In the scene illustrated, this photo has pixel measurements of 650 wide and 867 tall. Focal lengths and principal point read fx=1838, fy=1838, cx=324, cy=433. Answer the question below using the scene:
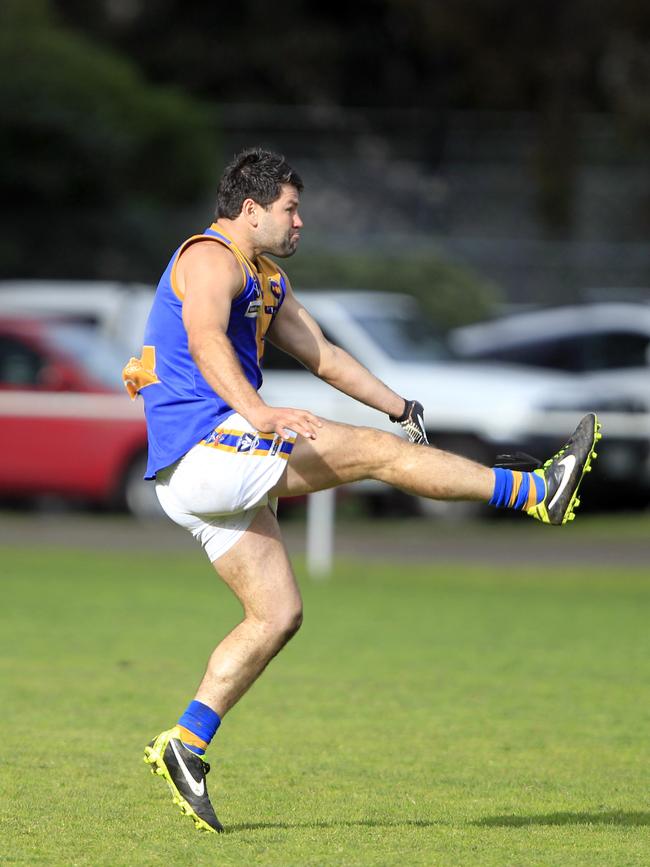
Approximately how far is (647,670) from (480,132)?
2772 cm

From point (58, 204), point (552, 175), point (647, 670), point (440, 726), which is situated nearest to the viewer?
point (440, 726)

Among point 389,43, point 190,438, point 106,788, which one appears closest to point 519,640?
point 106,788

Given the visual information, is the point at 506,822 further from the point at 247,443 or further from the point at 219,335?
the point at 219,335

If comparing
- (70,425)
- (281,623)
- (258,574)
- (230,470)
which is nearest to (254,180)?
(230,470)

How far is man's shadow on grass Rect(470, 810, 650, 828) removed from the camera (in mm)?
6398

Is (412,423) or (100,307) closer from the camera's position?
(412,423)

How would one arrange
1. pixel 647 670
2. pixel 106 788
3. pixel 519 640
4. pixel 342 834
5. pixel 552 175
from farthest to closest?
pixel 552 175 → pixel 519 640 → pixel 647 670 → pixel 106 788 → pixel 342 834

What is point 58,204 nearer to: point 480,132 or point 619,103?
point 480,132

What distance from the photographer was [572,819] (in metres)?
6.49

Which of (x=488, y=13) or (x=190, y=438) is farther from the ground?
(x=488, y=13)

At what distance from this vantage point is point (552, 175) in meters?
36.6

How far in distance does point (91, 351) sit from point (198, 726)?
12.9 m

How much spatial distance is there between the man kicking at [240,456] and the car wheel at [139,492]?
1248 centimetres

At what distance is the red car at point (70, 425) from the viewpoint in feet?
60.7
